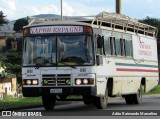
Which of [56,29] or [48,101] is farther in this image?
[48,101]

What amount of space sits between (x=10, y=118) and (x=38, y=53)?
386cm

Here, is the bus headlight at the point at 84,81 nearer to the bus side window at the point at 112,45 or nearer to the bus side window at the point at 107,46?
the bus side window at the point at 107,46

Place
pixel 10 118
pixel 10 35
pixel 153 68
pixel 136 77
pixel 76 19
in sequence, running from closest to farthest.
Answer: pixel 10 118, pixel 76 19, pixel 136 77, pixel 153 68, pixel 10 35

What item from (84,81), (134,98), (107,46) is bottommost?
(134,98)

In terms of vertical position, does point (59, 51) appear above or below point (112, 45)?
below

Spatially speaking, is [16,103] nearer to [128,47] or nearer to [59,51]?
[128,47]

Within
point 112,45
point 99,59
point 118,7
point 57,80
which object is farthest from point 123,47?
point 118,7

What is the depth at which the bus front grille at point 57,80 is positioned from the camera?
762 inches

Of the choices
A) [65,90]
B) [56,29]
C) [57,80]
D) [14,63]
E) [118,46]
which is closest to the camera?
[65,90]

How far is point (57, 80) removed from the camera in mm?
19406

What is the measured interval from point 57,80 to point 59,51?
99 centimetres

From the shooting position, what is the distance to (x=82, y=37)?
64.4ft

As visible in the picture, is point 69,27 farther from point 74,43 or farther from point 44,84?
point 44,84

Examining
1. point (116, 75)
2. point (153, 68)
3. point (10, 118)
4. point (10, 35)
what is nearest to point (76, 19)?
point (116, 75)
